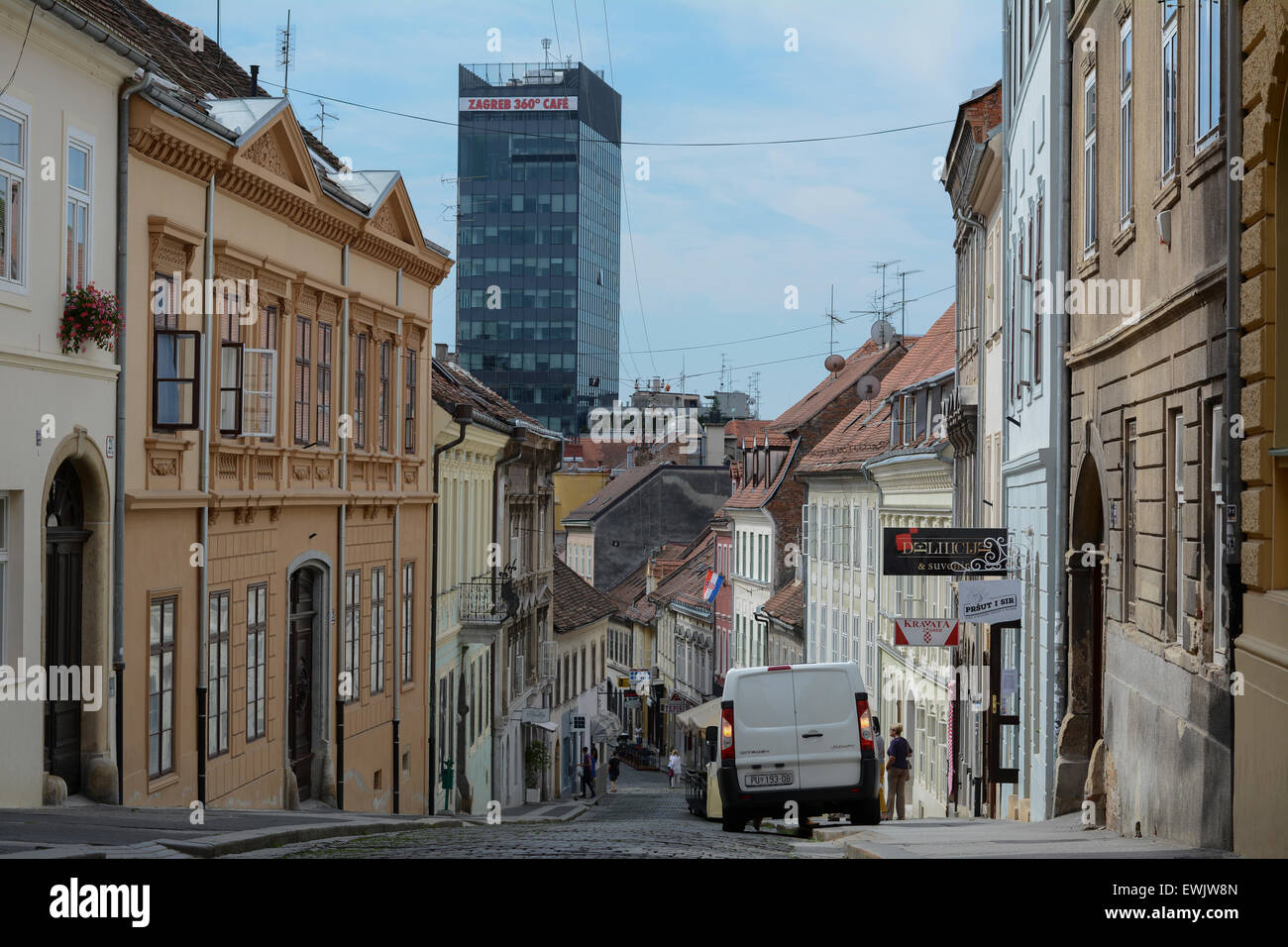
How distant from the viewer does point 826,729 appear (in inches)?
732

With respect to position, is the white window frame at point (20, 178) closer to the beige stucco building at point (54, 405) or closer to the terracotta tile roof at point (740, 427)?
the beige stucco building at point (54, 405)

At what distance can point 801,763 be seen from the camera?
1855cm

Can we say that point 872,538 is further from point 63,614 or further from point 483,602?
point 63,614

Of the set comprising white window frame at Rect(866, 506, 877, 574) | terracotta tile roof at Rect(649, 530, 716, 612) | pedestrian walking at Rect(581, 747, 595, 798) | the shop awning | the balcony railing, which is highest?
white window frame at Rect(866, 506, 877, 574)

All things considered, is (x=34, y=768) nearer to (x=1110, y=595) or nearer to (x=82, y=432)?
(x=82, y=432)

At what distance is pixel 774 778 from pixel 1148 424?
670 cm

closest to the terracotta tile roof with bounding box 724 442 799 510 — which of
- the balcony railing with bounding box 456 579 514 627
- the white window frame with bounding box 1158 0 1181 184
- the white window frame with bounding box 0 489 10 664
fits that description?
the balcony railing with bounding box 456 579 514 627

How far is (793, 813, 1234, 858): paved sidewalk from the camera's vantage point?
38.6 feet

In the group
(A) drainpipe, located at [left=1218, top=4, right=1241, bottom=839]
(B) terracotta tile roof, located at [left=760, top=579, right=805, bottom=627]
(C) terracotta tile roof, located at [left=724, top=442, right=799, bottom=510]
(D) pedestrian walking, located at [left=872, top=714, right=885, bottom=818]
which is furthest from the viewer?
(C) terracotta tile roof, located at [left=724, top=442, right=799, bottom=510]

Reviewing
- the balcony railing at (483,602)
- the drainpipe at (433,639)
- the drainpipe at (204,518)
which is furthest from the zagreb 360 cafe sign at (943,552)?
the balcony railing at (483,602)

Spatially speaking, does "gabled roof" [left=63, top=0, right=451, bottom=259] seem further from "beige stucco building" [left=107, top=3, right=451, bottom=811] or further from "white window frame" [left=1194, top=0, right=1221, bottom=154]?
"white window frame" [left=1194, top=0, right=1221, bottom=154]

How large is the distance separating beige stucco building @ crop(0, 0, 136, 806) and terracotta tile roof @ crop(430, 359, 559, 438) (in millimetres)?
15612

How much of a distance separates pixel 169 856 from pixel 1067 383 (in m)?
12.0

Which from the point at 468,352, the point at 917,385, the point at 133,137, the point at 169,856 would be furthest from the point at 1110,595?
the point at 468,352
